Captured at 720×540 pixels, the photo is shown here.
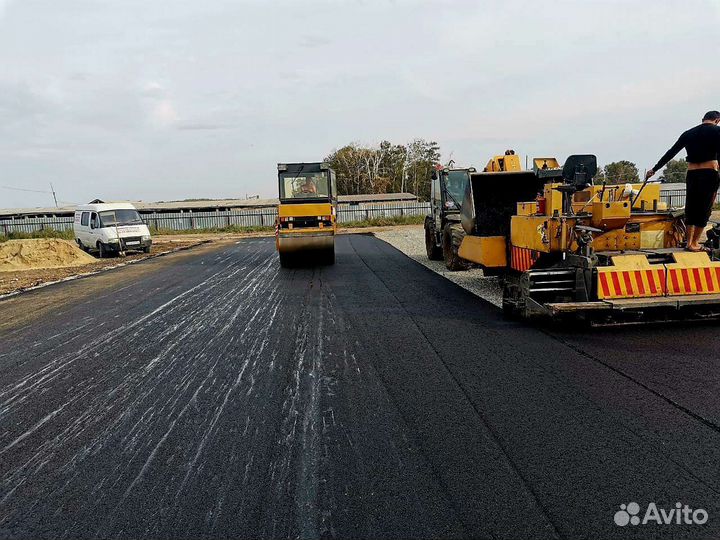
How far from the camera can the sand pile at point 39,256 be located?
20.1 metres

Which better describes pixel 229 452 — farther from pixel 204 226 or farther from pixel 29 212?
pixel 29 212

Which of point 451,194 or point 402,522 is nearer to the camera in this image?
point 402,522

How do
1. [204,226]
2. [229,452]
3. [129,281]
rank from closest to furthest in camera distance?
1. [229,452]
2. [129,281]
3. [204,226]

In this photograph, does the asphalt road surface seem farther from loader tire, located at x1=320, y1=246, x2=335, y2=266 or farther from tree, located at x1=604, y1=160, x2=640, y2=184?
loader tire, located at x1=320, y1=246, x2=335, y2=266

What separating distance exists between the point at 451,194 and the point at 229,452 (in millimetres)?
12084

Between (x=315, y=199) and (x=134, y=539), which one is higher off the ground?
(x=315, y=199)

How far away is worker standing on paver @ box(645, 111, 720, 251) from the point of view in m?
7.48

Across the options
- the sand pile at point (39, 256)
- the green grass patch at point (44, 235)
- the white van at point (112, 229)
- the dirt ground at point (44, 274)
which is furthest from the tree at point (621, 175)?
the green grass patch at point (44, 235)

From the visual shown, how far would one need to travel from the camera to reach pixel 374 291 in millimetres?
11453

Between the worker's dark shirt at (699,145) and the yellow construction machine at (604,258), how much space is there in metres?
0.73

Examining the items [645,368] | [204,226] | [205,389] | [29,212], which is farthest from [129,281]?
[29,212]

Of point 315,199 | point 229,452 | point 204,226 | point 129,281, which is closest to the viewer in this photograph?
point 229,452

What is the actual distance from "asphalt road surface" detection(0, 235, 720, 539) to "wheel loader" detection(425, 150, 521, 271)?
5708mm

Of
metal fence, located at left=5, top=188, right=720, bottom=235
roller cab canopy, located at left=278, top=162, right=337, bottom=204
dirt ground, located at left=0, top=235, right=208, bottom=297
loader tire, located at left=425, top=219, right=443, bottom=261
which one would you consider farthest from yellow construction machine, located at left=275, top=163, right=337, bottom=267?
metal fence, located at left=5, top=188, right=720, bottom=235
